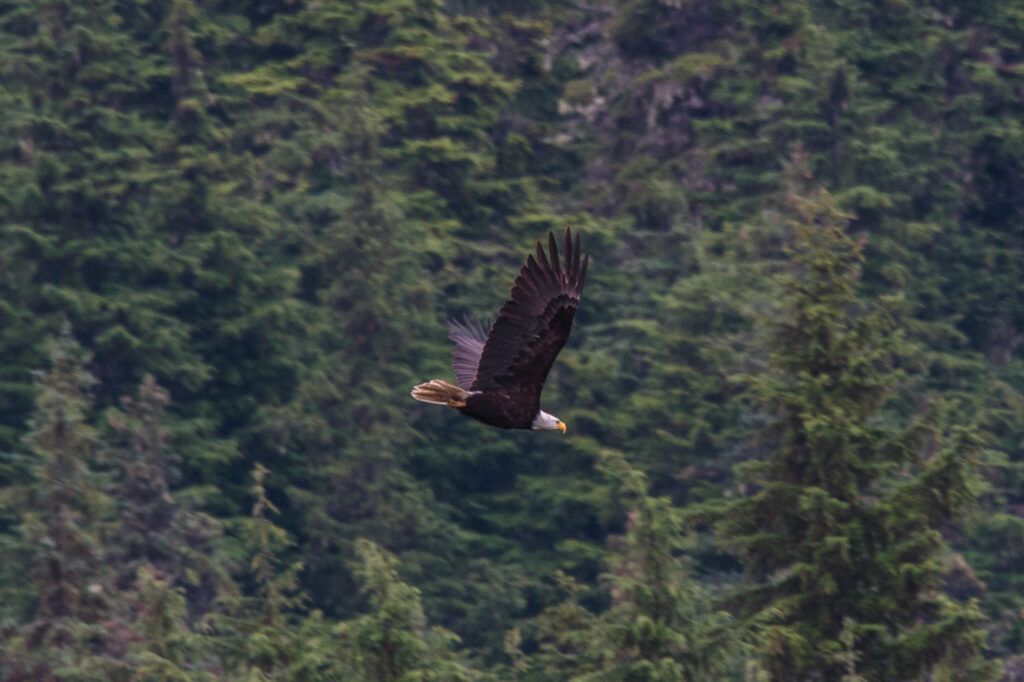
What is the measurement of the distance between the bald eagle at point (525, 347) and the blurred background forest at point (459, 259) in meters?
6.78

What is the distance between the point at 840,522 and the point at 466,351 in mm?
4341

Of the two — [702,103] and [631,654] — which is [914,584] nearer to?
[631,654]

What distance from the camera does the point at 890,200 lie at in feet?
92.4

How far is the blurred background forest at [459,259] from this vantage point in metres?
23.9

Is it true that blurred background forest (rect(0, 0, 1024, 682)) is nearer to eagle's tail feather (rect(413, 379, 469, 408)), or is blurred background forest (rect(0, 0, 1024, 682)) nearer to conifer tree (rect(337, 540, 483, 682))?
conifer tree (rect(337, 540, 483, 682))

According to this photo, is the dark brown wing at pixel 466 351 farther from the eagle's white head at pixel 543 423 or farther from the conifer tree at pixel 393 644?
the conifer tree at pixel 393 644

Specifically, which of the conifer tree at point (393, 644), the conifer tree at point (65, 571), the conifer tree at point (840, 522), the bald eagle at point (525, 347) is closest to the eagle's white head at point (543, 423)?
the bald eagle at point (525, 347)

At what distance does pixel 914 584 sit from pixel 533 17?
69.5ft

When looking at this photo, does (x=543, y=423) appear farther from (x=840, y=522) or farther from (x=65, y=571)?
(x=65, y=571)

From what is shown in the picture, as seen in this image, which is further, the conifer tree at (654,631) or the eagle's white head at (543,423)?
the conifer tree at (654,631)

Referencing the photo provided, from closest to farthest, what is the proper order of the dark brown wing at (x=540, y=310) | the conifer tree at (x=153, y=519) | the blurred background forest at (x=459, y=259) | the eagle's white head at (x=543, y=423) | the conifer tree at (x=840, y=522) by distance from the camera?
1. the dark brown wing at (x=540, y=310)
2. the eagle's white head at (x=543, y=423)
3. the conifer tree at (x=840, y=522)
4. the conifer tree at (x=153, y=519)
5. the blurred background forest at (x=459, y=259)

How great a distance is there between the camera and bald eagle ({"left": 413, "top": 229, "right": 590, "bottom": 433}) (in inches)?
393

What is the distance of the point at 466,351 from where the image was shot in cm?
1138

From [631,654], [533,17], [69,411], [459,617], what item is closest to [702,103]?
[533,17]
